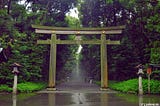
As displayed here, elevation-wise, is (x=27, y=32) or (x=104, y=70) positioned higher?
(x=27, y=32)

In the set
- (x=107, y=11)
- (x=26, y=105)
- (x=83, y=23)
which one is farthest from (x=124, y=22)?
(x=26, y=105)

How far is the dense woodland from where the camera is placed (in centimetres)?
2789

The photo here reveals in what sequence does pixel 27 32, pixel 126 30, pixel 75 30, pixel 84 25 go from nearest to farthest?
1. pixel 75 30
2. pixel 27 32
3. pixel 126 30
4. pixel 84 25

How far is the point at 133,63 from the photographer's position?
37531mm

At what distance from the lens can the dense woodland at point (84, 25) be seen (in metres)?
27.9

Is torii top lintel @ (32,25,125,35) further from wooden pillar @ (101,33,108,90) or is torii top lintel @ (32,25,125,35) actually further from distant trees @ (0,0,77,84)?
distant trees @ (0,0,77,84)

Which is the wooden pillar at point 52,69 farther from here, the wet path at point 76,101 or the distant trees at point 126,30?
the distant trees at point 126,30

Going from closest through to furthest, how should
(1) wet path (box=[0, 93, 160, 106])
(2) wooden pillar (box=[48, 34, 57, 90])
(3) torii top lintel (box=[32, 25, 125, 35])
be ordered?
(1) wet path (box=[0, 93, 160, 106]) → (2) wooden pillar (box=[48, 34, 57, 90]) → (3) torii top lintel (box=[32, 25, 125, 35])

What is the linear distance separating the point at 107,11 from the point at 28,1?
12.5 metres

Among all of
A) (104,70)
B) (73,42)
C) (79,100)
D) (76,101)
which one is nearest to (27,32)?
(73,42)

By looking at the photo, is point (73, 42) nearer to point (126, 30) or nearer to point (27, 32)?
point (27, 32)

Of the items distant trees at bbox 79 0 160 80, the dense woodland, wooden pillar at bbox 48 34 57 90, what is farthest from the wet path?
distant trees at bbox 79 0 160 80

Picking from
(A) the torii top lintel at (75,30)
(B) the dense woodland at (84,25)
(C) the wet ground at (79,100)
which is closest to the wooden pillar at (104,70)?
(A) the torii top lintel at (75,30)

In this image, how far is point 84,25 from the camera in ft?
169
